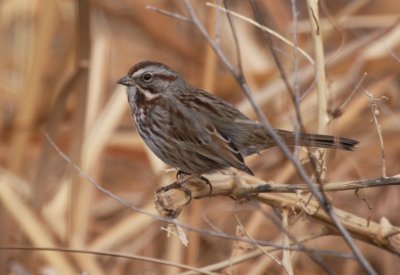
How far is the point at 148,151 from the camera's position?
443 cm

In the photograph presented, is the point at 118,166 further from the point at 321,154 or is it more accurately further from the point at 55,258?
the point at 321,154

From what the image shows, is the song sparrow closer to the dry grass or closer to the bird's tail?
the bird's tail

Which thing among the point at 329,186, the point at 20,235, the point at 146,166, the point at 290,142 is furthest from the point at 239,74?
the point at 146,166

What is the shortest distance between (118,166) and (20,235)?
1676mm

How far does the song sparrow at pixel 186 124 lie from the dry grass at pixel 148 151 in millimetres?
213

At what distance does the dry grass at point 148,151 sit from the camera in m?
3.46

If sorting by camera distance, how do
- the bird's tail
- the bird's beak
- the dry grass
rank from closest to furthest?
1. the bird's tail
2. the bird's beak
3. the dry grass

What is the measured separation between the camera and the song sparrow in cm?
312

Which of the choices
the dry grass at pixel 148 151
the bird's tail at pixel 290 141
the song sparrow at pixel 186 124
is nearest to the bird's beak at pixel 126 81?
the song sparrow at pixel 186 124

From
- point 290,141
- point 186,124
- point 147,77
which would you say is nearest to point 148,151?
point 147,77

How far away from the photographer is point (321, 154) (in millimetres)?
2455

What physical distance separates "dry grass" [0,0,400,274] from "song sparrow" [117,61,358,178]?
8.4 inches

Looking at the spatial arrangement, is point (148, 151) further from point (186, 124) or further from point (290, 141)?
point (290, 141)

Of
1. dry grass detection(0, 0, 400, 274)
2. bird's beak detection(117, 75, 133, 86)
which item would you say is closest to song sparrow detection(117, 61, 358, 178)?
bird's beak detection(117, 75, 133, 86)
